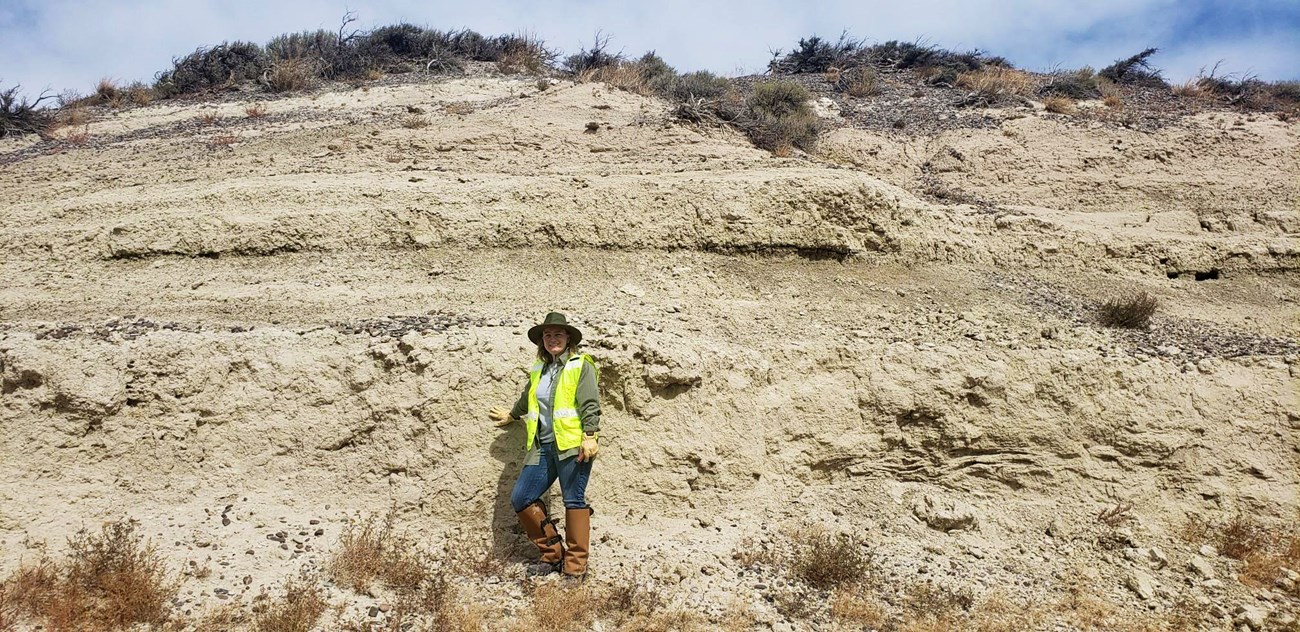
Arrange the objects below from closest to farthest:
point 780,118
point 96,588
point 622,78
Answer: point 96,588 < point 780,118 < point 622,78

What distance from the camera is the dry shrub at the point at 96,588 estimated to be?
4203 millimetres

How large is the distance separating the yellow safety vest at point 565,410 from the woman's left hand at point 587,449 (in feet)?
0.23

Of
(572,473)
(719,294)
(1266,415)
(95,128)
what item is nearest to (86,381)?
(572,473)

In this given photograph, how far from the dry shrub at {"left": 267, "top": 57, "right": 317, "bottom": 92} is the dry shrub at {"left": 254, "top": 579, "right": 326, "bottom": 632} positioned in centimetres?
1067

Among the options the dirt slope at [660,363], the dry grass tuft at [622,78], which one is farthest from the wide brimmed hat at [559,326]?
the dry grass tuft at [622,78]

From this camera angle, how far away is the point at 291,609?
4.36m

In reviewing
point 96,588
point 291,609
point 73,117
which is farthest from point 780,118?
point 73,117

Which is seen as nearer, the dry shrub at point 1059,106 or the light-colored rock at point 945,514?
the light-colored rock at point 945,514

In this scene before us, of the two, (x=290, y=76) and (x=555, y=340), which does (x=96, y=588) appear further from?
(x=290, y=76)

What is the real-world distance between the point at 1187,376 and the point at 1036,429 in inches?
60.2

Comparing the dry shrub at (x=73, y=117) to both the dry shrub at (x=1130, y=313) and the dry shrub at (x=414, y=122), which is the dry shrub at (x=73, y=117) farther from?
the dry shrub at (x=1130, y=313)

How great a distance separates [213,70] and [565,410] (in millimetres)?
12467

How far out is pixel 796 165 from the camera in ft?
28.4

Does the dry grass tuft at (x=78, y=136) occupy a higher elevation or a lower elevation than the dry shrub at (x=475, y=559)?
higher
